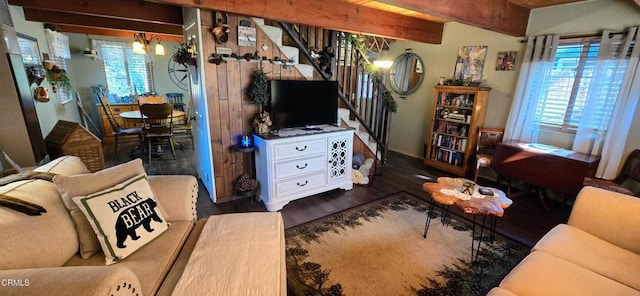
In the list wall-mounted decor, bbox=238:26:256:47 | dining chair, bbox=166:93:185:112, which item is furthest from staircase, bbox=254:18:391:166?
dining chair, bbox=166:93:185:112

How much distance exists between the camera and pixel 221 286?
3.64 feet

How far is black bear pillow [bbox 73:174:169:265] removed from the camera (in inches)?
50.3

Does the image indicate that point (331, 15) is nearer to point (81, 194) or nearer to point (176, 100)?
point (81, 194)

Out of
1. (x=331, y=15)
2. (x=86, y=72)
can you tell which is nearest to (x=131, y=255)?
(x=331, y=15)

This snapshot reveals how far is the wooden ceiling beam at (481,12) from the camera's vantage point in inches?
89.6

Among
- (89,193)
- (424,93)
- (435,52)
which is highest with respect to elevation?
(435,52)

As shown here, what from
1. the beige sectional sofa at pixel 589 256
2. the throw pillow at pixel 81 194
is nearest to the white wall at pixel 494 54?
the beige sectional sofa at pixel 589 256

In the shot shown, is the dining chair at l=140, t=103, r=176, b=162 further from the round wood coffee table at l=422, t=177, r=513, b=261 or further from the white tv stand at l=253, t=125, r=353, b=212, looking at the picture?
the round wood coffee table at l=422, t=177, r=513, b=261

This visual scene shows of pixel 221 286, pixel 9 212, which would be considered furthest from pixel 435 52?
pixel 9 212

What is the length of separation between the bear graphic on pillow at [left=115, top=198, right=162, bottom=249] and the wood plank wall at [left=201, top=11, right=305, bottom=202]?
1.40 meters


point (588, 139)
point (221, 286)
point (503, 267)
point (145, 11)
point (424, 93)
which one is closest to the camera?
point (221, 286)

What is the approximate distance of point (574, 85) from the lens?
3006 millimetres

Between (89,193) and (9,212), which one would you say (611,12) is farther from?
(9,212)

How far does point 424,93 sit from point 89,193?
4.65 m
